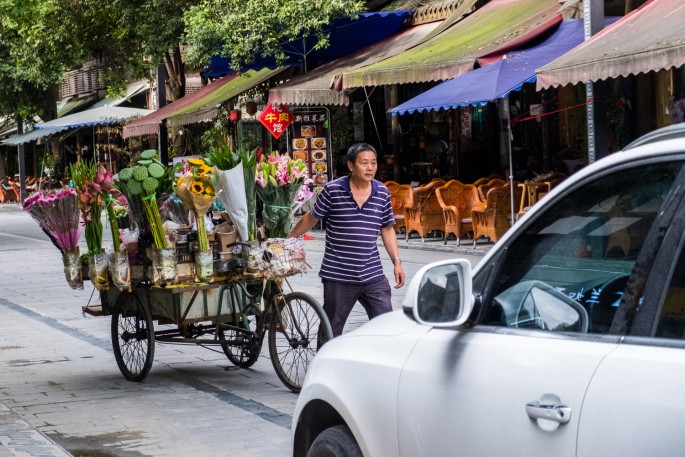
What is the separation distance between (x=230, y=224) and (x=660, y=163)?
20.0ft

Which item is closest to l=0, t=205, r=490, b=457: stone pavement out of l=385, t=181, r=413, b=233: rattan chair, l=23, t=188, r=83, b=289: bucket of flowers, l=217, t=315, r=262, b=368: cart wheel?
Answer: l=217, t=315, r=262, b=368: cart wheel

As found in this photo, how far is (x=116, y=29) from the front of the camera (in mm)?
31312

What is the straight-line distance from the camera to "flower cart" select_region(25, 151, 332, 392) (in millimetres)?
8438

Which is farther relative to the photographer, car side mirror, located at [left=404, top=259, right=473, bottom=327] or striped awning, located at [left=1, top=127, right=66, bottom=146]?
striped awning, located at [left=1, top=127, right=66, bottom=146]

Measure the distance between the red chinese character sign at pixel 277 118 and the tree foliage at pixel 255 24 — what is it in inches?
Result: 39.0

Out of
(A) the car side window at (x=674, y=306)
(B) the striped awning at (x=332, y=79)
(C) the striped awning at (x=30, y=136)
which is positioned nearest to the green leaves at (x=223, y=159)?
(A) the car side window at (x=674, y=306)

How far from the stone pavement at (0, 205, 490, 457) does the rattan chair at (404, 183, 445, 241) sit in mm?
7068

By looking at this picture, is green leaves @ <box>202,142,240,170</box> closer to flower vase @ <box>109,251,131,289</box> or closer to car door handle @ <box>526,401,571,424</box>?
flower vase @ <box>109,251,131,289</box>

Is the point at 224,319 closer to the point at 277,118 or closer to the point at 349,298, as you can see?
the point at 349,298

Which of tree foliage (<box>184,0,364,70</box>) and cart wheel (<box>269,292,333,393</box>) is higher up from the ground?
tree foliage (<box>184,0,364,70</box>)

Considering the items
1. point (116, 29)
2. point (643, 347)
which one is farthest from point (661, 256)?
point (116, 29)

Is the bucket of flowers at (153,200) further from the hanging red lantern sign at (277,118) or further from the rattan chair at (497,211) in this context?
the hanging red lantern sign at (277,118)

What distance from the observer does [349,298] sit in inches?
309

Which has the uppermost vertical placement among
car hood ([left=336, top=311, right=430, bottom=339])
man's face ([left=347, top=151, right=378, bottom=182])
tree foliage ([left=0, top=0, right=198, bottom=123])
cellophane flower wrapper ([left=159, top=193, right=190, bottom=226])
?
tree foliage ([left=0, top=0, right=198, bottom=123])
